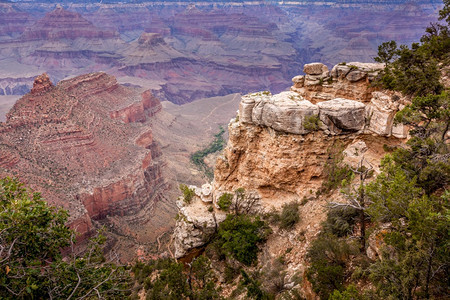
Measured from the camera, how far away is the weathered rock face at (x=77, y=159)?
4056 centimetres

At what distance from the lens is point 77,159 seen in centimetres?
4884

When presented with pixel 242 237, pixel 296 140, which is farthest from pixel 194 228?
pixel 296 140

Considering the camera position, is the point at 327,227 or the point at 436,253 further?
the point at 327,227

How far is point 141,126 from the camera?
68.8 m

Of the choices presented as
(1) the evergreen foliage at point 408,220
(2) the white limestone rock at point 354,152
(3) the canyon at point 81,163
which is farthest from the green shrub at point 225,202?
(3) the canyon at point 81,163

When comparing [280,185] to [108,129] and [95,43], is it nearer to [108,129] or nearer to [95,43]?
[108,129]

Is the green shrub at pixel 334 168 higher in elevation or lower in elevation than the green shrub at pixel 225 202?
higher

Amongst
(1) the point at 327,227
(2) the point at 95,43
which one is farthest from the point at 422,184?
(2) the point at 95,43

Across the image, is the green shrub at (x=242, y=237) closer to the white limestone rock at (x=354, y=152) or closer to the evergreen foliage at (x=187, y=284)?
the evergreen foliage at (x=187, y=284)

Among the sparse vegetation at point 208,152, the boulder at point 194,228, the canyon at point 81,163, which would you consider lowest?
the sparse vegetation at point 208,152

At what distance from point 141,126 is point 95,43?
463 feet

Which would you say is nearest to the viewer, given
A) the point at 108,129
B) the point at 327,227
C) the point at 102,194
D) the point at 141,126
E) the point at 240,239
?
the point at 327,227

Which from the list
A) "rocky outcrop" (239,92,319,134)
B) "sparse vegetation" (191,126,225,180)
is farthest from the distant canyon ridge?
"rocky outcrop" (239,92,319,134)

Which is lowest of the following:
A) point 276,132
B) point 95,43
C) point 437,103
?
point 95,43
